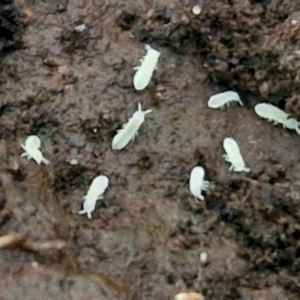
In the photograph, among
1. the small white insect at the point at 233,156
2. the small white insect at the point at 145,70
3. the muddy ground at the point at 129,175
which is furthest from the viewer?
the small white insect at the point at 145,70

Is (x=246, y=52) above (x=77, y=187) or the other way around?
above

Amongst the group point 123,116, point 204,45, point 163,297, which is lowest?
point 163,297

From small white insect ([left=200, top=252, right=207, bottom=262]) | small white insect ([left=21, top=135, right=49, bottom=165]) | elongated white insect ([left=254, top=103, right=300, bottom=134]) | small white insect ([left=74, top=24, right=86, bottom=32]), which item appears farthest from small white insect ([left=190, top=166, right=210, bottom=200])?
small white insect ([left=74, top=24, right=86, bottom=32])

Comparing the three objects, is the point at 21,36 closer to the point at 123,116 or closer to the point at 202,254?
the point at 123,116

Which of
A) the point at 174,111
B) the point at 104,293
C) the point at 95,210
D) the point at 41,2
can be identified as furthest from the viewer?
the point at 41,2

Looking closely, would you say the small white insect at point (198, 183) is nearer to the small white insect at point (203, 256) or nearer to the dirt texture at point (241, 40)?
the small white insect at point (203, 256)

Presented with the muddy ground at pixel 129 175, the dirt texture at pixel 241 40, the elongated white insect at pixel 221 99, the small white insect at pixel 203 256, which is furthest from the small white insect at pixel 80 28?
the small white insect at pixel 203 256

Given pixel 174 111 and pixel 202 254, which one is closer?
pixel 202 254

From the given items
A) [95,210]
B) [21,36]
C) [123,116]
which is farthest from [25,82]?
[95,210]
